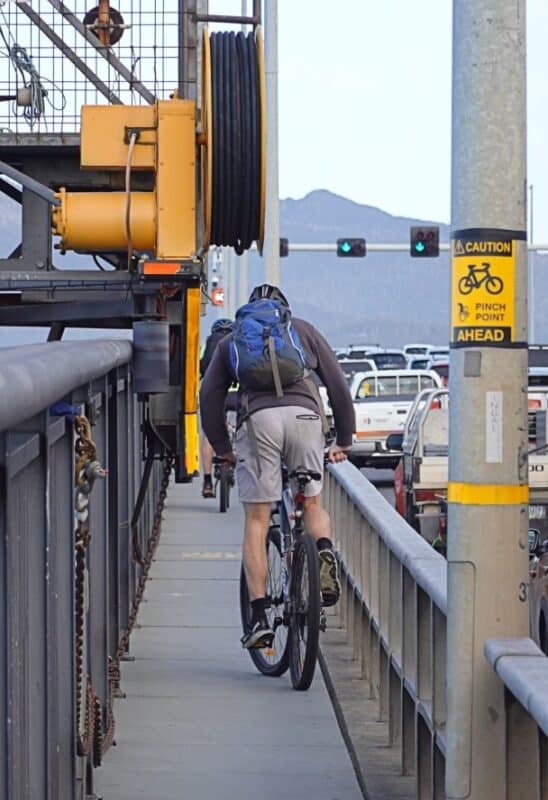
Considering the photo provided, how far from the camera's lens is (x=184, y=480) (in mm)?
10867

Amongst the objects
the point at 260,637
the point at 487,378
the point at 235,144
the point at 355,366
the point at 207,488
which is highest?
the point at 235,144

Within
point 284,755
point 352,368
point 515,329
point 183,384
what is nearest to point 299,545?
point 284,755

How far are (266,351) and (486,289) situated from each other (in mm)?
3555

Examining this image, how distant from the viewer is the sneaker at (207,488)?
1824cm

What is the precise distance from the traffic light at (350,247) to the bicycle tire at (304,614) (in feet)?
127

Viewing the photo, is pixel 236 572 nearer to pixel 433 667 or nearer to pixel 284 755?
pixel 284 755

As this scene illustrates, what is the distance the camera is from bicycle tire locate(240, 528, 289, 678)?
852 cm

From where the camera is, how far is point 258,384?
821 centimetres

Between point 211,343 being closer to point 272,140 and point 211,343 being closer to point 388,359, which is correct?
point 272,140

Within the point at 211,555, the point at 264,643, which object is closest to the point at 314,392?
the point at 264,643

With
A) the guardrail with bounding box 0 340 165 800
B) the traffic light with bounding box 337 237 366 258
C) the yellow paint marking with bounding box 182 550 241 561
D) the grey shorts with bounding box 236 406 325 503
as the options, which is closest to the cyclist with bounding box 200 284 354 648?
the grey shorts with bounding box 236 406 325 503

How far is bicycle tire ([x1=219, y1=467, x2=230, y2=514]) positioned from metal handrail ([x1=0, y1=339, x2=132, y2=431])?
37.6 ft

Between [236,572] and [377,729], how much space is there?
5081 millimetres

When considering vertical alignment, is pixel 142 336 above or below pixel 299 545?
above
